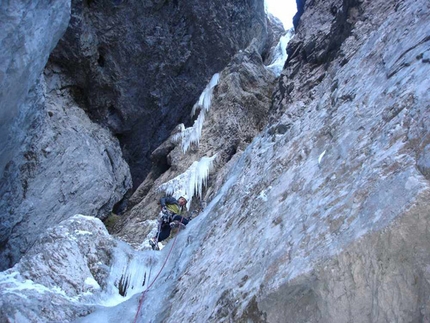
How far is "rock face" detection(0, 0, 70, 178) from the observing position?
6.14 metres

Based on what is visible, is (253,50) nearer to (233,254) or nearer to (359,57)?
(359,57)

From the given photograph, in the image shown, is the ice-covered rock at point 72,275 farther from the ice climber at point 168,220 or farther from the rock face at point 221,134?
the rock face at point 221,134

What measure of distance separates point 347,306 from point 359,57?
146 inches

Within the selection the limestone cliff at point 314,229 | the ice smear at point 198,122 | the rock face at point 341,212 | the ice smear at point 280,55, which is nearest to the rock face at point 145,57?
the ice smear at point 198,122

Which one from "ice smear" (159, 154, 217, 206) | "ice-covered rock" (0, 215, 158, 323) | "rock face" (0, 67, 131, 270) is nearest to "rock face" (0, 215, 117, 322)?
"ice-covered rock" (0, 215, 158, 323)

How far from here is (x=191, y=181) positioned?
1177 cm

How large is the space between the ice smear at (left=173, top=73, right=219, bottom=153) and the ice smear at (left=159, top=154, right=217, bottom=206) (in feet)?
4.53

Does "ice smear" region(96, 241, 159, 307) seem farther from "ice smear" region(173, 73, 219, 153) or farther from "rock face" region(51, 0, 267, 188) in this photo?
"rock face" region(51, 0, 267, 188)

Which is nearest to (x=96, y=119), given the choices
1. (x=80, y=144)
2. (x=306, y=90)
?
(x=80, y=144)

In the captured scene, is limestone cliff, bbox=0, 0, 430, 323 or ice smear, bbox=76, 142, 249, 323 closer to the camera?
limestone cliff, bbox=0, 0, 430, 323

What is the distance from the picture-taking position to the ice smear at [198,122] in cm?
1364

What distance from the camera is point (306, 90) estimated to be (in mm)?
7430

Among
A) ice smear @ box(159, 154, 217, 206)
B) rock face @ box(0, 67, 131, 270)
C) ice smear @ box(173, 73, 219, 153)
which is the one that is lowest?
ice smear @ box(159, 154, 217, 206)

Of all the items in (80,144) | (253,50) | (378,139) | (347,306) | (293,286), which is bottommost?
(347,306)
